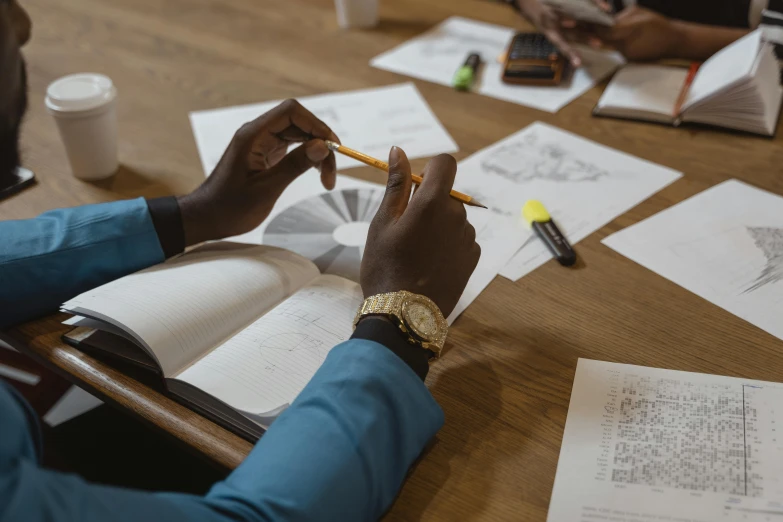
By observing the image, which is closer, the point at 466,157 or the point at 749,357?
the point at 749,357

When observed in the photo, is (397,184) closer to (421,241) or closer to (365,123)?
(421,241)

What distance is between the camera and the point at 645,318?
2.77 feet

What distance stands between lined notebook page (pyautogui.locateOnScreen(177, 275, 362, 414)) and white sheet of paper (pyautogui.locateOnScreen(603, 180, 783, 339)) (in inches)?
16.0

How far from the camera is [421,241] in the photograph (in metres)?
0.75

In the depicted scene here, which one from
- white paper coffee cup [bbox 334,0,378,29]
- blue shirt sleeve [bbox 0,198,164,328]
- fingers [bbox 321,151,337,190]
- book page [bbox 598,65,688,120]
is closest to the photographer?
blue shirt sleeve [bbox 0,198,164,328]

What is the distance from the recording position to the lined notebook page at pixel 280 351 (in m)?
0.71

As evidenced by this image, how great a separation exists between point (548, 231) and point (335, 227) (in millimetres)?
299

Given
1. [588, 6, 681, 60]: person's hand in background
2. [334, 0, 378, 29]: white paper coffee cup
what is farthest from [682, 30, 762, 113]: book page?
[334, 0, 378, 29]: white paper coffee cup

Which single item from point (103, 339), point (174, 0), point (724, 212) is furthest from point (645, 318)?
point (174, 0)

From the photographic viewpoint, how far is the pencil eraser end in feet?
3.27

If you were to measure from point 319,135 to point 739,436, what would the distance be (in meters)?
0.62

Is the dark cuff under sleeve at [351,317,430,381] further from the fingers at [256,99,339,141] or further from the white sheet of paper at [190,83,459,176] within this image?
the white sheet of paper at [190,83,459,176]

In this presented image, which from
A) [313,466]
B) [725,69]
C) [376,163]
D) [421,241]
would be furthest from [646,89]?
[313,466]

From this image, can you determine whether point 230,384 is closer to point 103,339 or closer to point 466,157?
point 103,339
